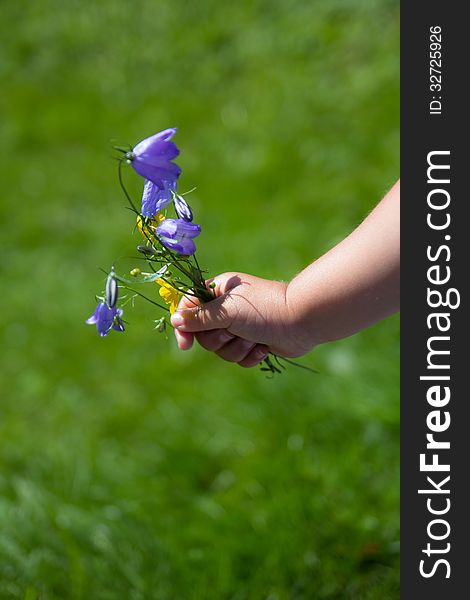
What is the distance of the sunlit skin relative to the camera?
152cm

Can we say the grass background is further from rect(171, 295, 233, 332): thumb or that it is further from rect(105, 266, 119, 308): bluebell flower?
rect(105, 266, 119, 308): bluebell flower

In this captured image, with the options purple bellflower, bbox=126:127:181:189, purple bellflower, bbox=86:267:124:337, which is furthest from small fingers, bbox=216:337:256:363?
purple bellflower, bbox=126:127:181:189

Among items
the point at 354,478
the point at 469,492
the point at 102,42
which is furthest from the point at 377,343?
the point at 102,42

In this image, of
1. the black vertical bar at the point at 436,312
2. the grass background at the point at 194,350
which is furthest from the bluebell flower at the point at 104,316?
the grass background at the point at 194,350

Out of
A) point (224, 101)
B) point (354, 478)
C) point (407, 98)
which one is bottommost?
point (354, 478)

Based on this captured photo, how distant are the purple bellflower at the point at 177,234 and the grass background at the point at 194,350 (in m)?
1.23

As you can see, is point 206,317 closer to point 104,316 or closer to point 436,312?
point 104,316

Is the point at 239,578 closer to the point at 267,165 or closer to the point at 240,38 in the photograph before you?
the point at 267,165

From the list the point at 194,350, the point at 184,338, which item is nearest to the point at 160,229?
the point at 184,338

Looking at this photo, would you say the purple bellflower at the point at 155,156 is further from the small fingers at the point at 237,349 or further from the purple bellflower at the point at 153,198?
the small fingers at the point at 237,349

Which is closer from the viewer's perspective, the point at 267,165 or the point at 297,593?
the point at 297,593

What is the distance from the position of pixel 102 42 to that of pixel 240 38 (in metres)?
1.04

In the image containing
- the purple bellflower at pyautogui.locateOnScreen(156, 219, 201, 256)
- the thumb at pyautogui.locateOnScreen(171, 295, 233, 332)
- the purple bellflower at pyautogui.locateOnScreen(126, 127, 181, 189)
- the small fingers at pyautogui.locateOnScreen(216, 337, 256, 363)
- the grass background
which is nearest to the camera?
the purple bellflower at pyautogui.locateOnScreen(126, 127, 181, 189)

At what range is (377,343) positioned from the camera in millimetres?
3195
